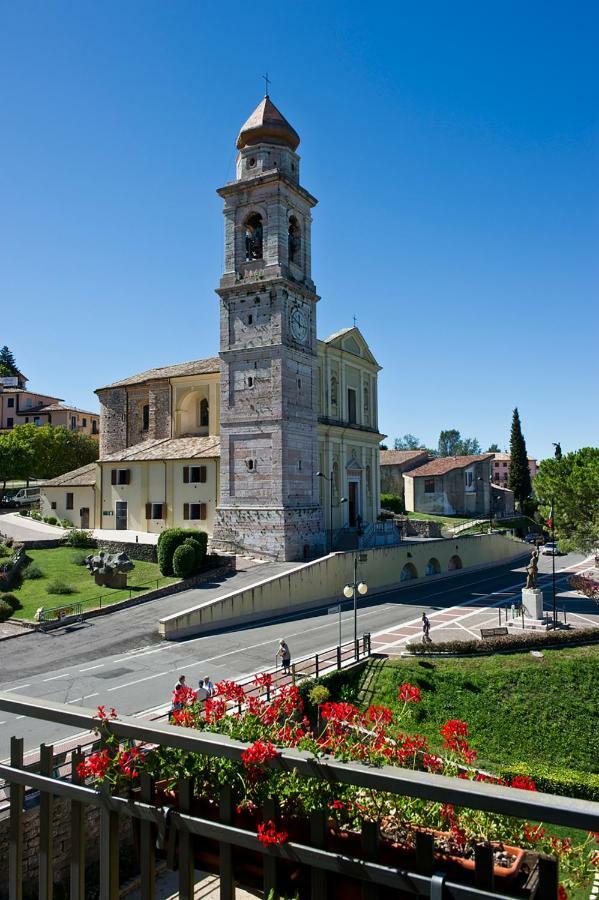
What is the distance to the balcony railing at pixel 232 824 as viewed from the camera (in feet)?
8.04

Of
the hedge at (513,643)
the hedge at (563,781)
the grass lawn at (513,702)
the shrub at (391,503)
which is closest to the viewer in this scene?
the hedge at (563,781)

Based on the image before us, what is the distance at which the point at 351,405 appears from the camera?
157 feet

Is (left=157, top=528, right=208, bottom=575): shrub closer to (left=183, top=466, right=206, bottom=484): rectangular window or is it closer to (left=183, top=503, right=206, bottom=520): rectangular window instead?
(left=183, top=503, right=206, bottom=520): rectangular window

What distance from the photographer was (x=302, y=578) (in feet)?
102

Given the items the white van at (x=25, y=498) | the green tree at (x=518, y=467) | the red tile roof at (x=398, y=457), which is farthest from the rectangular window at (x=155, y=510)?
the green tree at (x=518, y=467)

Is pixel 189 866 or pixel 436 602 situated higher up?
pixel 189 866

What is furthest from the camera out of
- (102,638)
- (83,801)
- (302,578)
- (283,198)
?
(283,198)

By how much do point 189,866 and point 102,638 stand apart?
22828 mm

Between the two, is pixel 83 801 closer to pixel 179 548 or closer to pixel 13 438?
pixel 179 548

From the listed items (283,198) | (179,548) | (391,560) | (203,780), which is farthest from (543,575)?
(203,780)

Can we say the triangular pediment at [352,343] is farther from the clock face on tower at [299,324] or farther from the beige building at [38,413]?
the beige building at [38,413]

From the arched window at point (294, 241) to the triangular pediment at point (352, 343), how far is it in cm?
675

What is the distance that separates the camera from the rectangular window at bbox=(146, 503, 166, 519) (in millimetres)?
40844

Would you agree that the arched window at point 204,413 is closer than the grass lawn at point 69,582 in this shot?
No
